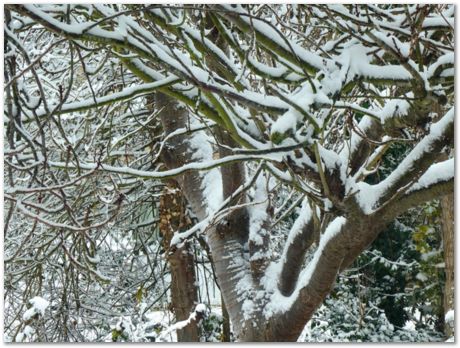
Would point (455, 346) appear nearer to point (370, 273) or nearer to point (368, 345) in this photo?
point (368, 345)

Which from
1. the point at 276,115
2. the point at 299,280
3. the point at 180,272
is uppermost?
the point at 276,115

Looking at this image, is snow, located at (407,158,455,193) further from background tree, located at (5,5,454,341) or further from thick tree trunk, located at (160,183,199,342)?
thick tree trunk, located at (160,183,199,342)

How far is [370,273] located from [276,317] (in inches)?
91.2

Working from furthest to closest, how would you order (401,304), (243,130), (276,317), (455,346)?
(401,304)
(276,317)
(243,130)
(455,346)

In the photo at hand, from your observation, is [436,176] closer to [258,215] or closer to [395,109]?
[395,109]

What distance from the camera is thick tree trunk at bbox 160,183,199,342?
4324 millimetres

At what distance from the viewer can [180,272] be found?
4.59m

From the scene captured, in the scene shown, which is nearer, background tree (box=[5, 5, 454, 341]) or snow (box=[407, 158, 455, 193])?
background tree (box=[5, 5, 454, 341])

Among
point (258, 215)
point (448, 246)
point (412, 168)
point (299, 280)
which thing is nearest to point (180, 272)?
point (258, 215)

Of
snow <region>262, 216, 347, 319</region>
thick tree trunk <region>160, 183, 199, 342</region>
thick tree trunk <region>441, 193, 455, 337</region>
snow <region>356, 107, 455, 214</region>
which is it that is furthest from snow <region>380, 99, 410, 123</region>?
thick tree trunk <region>160, 183, 199, 342</region>

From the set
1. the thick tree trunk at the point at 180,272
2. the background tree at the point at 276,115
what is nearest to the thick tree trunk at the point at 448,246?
the background tree at the point at 276,115

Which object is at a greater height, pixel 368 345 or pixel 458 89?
pixel 458 89

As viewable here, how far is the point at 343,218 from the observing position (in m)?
2.47

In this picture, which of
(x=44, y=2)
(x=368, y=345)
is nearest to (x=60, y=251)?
(x=44, y=2)
